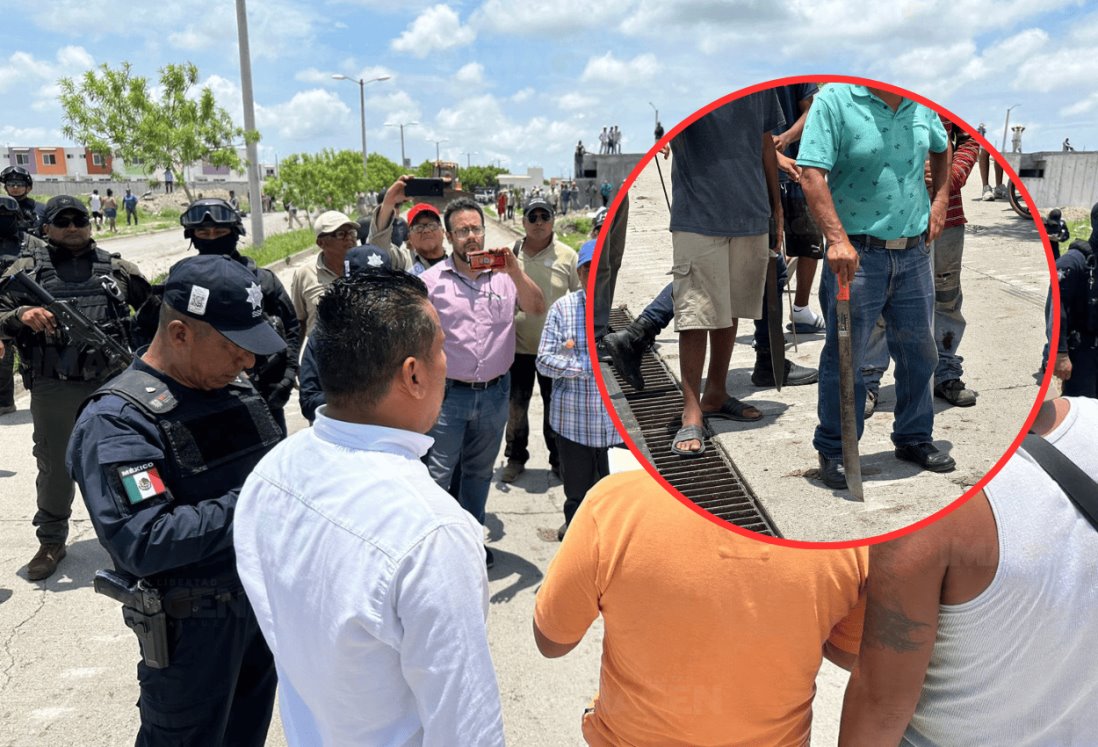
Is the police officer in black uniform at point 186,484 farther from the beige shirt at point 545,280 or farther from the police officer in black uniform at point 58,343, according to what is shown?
the beige shirt at point 545,280

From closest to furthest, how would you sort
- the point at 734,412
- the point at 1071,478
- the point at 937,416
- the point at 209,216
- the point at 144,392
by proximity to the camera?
the point at 937,416, the point at 734,412, the point at 1071,478, the point at 144,392, the point at 209,216

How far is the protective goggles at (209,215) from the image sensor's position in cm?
449

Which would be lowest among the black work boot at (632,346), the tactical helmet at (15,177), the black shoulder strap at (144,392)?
the black shoulder strap at (144,392)

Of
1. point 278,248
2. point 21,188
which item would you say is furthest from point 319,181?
point 21,188

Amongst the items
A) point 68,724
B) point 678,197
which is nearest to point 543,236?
point 68,724

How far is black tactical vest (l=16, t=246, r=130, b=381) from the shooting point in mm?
4406

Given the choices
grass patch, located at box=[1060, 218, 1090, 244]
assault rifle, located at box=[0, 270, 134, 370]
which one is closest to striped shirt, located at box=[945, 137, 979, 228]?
assault rifle, located at box=[0, 270, 134, 370]

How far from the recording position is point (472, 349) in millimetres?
4227

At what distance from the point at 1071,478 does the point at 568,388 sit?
305 cm

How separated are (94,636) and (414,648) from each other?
3.27 meters

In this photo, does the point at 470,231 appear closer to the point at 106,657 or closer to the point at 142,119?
the point at 106,657

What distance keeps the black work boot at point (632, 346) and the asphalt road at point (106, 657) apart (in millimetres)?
2564

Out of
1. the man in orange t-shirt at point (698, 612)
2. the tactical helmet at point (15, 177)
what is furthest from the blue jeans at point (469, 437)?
the tactical helmet at point (15, 177)

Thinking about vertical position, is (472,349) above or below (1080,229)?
below
